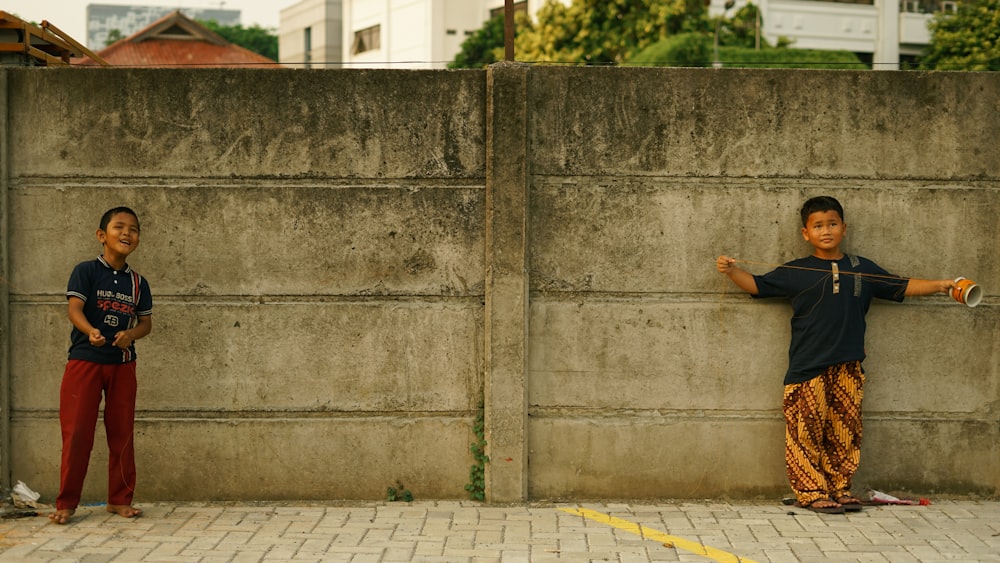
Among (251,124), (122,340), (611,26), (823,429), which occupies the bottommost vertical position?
(823,429)

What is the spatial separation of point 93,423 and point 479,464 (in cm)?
205

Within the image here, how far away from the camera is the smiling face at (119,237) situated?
18.6 feet

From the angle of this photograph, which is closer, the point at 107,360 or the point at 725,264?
the point at 107,360

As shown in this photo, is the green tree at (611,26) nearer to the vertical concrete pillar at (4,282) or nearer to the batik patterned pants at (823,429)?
the batik patterned pants at (823,429)

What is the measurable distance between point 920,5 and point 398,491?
56004mm

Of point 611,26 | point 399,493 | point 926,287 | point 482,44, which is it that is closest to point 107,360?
point 399,493

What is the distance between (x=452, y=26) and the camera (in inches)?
2618

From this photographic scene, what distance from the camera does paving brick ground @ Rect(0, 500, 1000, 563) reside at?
5.15 metres

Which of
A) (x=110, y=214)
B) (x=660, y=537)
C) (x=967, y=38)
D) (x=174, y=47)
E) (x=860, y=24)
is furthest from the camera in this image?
(x=860, y=24)

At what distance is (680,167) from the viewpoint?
6066 millimetres

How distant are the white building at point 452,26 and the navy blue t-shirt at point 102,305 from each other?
29933 millimetres

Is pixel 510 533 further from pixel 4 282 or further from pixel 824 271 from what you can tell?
pixel 4 282

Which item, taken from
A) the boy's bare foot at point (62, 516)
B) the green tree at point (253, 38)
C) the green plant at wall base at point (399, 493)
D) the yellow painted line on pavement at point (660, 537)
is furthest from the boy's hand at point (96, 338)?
the green tree at point (253, 38)

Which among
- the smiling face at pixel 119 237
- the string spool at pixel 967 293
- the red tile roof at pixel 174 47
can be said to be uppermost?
the red tile roof at pixel 174 47
